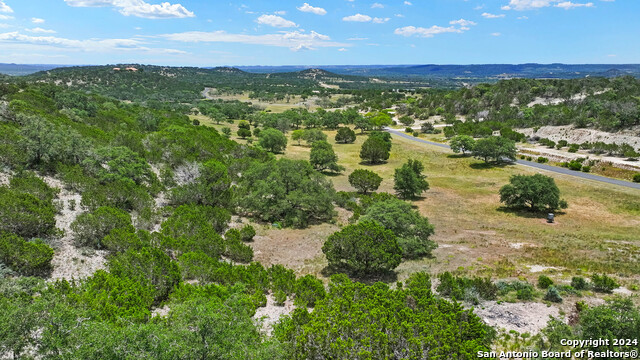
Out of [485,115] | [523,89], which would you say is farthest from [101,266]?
[523,89]

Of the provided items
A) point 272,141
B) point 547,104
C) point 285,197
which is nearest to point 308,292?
point 285,197

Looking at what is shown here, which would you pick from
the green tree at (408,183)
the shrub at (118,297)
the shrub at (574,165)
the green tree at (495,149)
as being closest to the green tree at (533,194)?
the green tree at (408,183)

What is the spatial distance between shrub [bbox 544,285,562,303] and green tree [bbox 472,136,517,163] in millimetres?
45653

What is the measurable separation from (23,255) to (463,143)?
65014 millimetres

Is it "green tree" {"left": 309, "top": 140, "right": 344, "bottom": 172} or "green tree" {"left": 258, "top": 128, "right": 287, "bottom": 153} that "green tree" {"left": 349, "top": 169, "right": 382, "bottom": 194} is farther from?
"green tree" {"left": 258, "top": 128, "right": 287, "bottom": 153}

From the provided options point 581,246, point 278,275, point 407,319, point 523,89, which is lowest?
point 581,246

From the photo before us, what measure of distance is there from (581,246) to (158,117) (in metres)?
66.0

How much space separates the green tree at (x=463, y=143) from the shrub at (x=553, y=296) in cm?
4881

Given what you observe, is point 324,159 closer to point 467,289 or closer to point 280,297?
point 467,289

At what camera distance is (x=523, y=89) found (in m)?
117

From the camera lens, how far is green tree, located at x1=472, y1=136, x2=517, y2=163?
58.7m

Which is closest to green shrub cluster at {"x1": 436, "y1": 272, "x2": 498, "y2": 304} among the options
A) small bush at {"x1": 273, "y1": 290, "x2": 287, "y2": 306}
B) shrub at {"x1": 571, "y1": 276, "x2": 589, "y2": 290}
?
shrub at {"x1": 571, "y1": 276, "x2": 589, "y2": 290}

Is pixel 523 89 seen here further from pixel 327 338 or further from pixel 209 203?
pixel 327 338

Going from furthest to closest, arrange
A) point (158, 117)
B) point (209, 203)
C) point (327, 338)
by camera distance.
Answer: point (158, 117) → point (209, 203) → point (327, 338)
